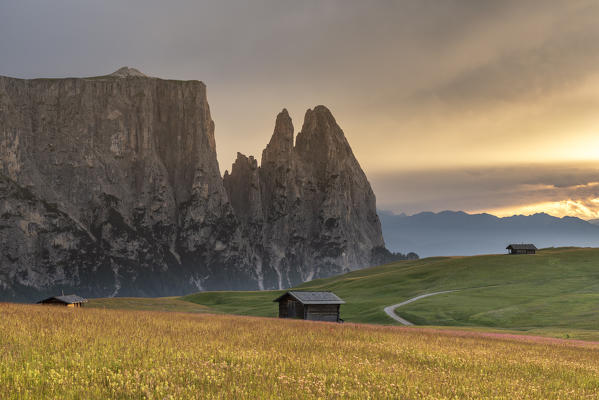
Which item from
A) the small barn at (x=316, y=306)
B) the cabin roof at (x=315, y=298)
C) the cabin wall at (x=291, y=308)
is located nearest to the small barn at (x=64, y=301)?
the cabin wall at (x=291, y=308)

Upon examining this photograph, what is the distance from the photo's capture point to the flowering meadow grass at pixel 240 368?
9.46m

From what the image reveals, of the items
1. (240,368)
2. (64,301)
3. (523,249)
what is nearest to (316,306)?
(64,301)

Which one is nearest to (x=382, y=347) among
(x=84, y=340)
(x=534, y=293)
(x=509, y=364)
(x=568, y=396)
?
(x=509, y=364)

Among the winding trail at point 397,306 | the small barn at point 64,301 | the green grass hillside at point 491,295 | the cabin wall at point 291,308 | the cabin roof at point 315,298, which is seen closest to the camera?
the cabin roof at point 315,298

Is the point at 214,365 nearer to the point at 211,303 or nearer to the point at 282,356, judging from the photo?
the point at 282,356

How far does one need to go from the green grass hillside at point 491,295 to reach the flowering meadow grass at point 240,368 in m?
40.7

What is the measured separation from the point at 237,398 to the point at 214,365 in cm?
312

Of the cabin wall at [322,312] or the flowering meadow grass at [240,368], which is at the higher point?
the flowering meadow grass at [240,368]

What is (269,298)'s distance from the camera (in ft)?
419

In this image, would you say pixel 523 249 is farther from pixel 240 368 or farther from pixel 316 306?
pixel 240 368

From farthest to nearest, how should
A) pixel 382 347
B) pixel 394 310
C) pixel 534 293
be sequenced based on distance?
pixel 534 293 < pixel 394 310 < pixel 382 347

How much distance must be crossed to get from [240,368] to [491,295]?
81.5 meters

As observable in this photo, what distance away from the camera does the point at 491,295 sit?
84688 mm

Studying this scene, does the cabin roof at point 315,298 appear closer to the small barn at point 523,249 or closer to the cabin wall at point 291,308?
the cabin wall at point 291,308
